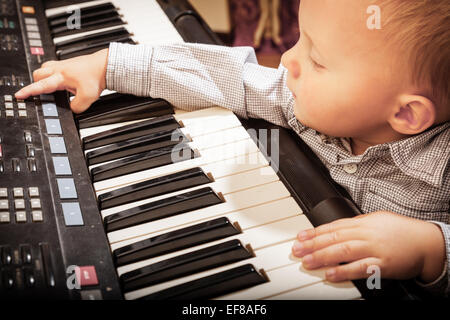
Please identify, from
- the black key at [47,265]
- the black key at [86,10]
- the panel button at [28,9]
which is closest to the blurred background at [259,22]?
the black key at [86,10]

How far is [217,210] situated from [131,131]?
33cm

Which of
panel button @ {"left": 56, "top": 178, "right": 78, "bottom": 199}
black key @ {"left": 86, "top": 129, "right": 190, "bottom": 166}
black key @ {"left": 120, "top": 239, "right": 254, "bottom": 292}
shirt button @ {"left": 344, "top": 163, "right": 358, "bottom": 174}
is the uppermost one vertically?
black key @ {"left": 86, "top": 129, "right": 190, "bottom": 166}

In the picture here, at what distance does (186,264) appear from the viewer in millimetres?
964

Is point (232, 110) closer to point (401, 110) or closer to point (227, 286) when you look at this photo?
point (401, 110)

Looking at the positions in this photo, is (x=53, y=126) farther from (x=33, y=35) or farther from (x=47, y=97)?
(x=33, y=35)

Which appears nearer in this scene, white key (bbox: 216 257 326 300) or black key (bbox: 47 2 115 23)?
white key (bbox: 216 257 326 300)

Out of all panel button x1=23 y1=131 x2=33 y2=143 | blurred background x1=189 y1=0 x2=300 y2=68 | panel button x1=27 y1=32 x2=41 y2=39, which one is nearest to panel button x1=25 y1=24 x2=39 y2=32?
panel button x1=27 y1=32 x2=41 y2=39

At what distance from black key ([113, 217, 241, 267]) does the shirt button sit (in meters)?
0.34

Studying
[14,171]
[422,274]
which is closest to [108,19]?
[14,171]

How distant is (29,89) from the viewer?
130 centimetres

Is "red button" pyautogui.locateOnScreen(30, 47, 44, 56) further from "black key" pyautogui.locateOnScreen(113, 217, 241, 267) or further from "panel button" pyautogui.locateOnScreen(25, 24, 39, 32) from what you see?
"black key" pyautogui.locateOnScreen(113, 217, 241, 267)

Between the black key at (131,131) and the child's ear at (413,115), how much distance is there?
483mm

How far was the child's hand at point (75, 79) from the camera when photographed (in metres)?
1.31

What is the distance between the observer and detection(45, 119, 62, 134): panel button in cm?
123
